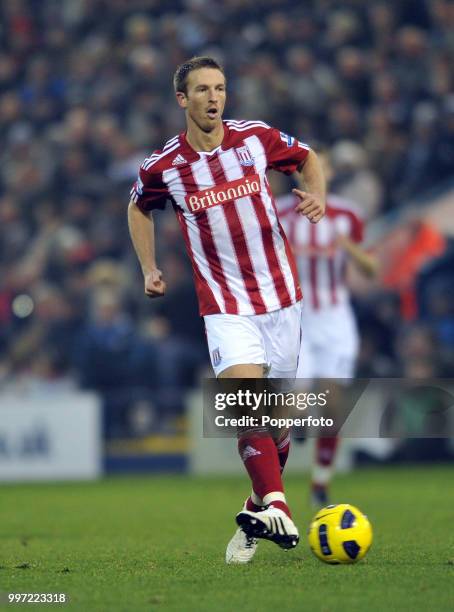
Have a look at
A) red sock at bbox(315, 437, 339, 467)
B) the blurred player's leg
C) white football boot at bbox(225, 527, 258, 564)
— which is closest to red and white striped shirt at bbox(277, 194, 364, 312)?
red sock at bbox(315, 437, 339, 467)

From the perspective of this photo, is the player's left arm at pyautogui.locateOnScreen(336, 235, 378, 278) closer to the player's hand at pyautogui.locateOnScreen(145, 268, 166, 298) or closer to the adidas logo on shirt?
the adidas logo on shirt

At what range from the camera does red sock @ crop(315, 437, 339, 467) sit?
927 cm

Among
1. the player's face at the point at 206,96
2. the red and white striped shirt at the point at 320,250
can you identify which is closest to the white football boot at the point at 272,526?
the player's face at the point at 206,96

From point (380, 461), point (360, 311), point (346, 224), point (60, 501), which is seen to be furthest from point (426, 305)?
point (60, 501)

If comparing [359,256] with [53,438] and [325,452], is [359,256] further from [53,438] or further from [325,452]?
[53,438]

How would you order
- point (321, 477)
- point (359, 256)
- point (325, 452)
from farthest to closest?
point (325, 452)
point (321, 477)
point (359, 256)

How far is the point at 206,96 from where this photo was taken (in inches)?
228

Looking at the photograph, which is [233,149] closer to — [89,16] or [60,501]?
[60,501]

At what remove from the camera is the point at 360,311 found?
514 inches

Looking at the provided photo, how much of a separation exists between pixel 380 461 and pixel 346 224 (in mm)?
4299

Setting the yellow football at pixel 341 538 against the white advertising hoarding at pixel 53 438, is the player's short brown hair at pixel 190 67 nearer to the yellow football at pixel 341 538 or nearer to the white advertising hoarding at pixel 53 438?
the yellow football at pixel 341 538

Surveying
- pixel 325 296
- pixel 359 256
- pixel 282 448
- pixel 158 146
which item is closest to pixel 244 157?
pixel 282 448

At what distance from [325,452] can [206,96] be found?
4185 millimetres

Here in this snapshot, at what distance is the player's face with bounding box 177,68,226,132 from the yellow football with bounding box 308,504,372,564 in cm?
189
